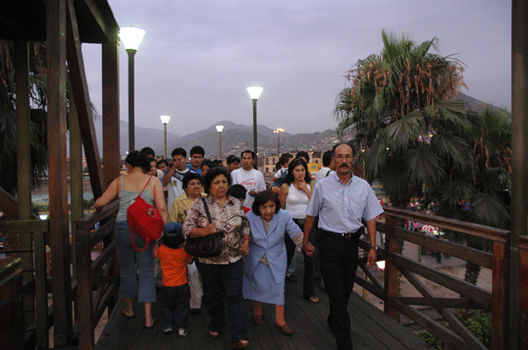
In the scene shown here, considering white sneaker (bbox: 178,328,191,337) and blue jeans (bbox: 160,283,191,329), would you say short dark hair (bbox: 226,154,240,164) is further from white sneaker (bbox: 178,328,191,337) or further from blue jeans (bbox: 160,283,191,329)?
white sneaker (bbox: 178,328,191,337)

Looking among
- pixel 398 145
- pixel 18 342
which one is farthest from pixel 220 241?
pixel 398 145

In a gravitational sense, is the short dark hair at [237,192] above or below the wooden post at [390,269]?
above

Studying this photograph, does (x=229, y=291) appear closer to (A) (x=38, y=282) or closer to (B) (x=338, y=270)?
(B) (x=338, y=270)

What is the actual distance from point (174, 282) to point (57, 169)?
1.46m

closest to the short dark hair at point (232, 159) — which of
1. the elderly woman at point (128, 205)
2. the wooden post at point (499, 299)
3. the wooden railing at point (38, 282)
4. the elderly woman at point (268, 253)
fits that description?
the elderly woman at point (128, 205)

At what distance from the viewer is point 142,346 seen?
3.21m

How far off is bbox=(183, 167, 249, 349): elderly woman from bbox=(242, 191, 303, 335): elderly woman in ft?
0.61

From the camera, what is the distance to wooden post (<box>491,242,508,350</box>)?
255 centimetres

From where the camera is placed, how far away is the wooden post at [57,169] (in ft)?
10.6

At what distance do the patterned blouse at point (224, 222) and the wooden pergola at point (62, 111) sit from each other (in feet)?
3.95

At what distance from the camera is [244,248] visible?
3.19 metres

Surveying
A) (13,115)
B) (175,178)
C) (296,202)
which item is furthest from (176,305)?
(13,115)

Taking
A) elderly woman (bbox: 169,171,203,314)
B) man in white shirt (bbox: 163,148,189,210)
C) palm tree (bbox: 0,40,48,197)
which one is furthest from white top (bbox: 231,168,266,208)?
palm tree (bbox: 0,40,48,197)

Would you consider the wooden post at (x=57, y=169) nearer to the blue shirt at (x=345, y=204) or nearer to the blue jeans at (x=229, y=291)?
the blue jeans at (x=229, y=291)
